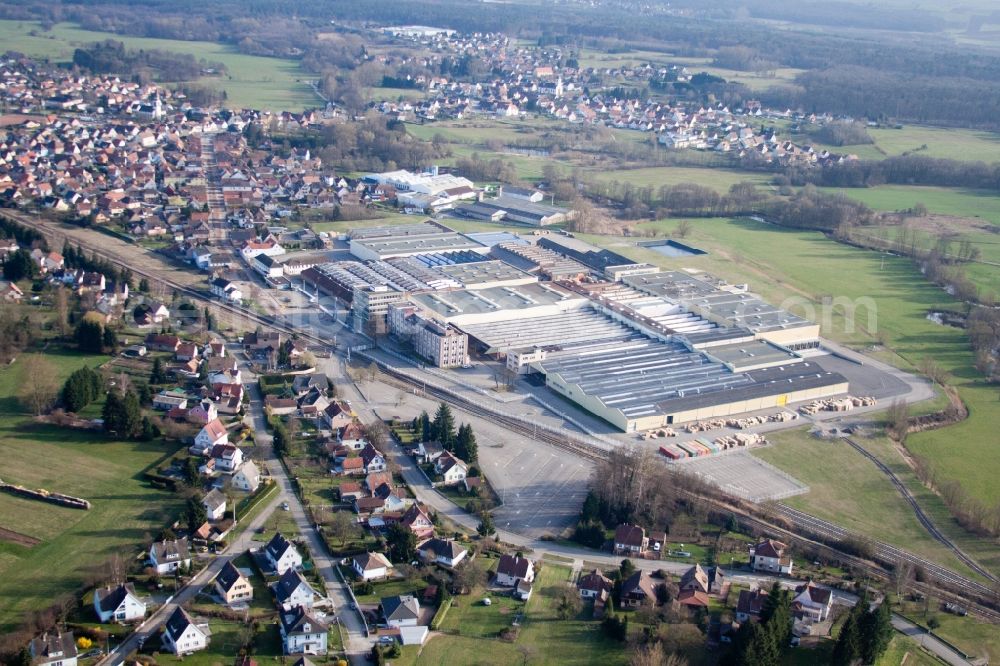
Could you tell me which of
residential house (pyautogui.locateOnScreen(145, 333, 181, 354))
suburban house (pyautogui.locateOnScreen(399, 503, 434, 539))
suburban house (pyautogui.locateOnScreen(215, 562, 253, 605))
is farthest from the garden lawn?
residential house (pyautogui.locateOnScreen(145, 333, 181, 354))

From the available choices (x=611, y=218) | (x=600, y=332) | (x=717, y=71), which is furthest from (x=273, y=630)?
(x=717, y=71)

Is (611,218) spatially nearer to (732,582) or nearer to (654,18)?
(732,582)

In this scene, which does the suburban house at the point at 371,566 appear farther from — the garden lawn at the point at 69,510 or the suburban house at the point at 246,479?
the garden lawn at the point at 69,510

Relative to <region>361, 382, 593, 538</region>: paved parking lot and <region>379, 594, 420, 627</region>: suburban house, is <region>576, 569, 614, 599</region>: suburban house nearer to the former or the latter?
<region>361, 382, 593, 538</region>: paved parking lot

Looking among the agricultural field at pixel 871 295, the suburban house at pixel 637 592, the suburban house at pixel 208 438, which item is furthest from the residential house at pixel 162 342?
the agricultural field at pixel 871 295

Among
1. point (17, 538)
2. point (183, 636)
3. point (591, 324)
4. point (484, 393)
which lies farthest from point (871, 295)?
point (17, 538)

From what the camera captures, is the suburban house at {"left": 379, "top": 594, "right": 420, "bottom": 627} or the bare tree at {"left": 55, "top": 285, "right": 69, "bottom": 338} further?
the bare tree at {"left": 55, "top": 285, "right": 69, "bottom": 338}
